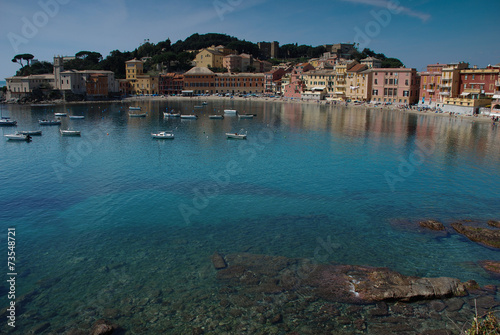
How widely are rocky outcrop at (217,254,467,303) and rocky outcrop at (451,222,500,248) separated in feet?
15.4

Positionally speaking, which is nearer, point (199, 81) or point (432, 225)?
point (432, 225)

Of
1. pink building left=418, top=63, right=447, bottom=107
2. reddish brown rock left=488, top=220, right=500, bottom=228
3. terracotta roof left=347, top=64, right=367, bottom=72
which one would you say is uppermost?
terracotta roof left=347, top=64, right=367, bottom=72

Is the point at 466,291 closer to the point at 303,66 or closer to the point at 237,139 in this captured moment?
the point at 237,139

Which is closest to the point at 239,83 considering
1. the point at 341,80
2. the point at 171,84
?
the point at 171,84

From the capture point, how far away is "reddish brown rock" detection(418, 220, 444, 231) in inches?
716

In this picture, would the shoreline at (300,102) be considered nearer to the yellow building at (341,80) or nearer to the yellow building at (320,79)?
the yellow building at (341,80)

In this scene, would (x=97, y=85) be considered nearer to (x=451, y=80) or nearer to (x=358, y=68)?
(x=358, y=68)

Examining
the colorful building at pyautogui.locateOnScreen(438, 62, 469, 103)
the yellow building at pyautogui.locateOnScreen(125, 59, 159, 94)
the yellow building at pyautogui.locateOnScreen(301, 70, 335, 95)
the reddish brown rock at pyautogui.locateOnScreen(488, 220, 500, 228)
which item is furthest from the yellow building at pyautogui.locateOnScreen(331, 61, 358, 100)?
the reddish brown rock at pyautogui.locateOnScreen(488, 220, 500, 228)

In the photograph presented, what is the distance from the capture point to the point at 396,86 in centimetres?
8044

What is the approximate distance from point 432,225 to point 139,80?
109m

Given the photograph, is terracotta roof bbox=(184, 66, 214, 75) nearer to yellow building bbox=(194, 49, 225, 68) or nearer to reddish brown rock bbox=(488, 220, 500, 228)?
yellow building bbox=(194, 49, 225, 68)

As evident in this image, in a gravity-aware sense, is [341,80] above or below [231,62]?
below

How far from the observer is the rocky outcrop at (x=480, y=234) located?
1672 cm

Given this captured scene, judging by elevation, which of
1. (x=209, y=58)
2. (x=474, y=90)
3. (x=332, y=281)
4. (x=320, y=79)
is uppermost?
(x=209, y=58)
